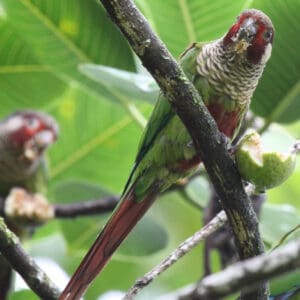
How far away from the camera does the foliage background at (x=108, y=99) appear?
7.22ft

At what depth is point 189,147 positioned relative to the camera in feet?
6.27

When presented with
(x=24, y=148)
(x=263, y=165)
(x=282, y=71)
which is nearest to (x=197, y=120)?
(x=263, y=165)

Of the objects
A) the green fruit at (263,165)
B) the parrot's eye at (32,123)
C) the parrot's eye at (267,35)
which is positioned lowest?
the parrot's eye at (32,123)

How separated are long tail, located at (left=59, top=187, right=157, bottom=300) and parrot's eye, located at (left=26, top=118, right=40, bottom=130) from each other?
4.33 feet

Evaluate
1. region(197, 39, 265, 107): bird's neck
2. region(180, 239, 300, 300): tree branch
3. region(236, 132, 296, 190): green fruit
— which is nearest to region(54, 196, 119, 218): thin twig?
region(197, 39, 265, 107): bird's neck

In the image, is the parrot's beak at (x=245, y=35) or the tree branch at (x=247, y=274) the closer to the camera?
the tree branch at (x=247, y=274)

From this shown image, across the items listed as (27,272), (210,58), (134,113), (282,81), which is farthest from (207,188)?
(27,272)

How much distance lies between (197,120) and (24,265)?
0.46 metres

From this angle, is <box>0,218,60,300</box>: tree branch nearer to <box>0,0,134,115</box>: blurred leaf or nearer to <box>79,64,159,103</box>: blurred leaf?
<box>79,64,159,103</box>: blurred leaf

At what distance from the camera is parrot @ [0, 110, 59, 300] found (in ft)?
10.2

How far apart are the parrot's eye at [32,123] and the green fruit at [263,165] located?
69.7 inches

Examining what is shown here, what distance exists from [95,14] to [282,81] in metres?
0.63

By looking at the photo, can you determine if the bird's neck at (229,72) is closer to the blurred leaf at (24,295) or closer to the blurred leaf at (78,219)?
the blurred leaf at (78,219)

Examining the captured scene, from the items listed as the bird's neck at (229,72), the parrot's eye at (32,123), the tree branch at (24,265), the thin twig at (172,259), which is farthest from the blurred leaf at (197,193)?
the tree branch at (24,265)
